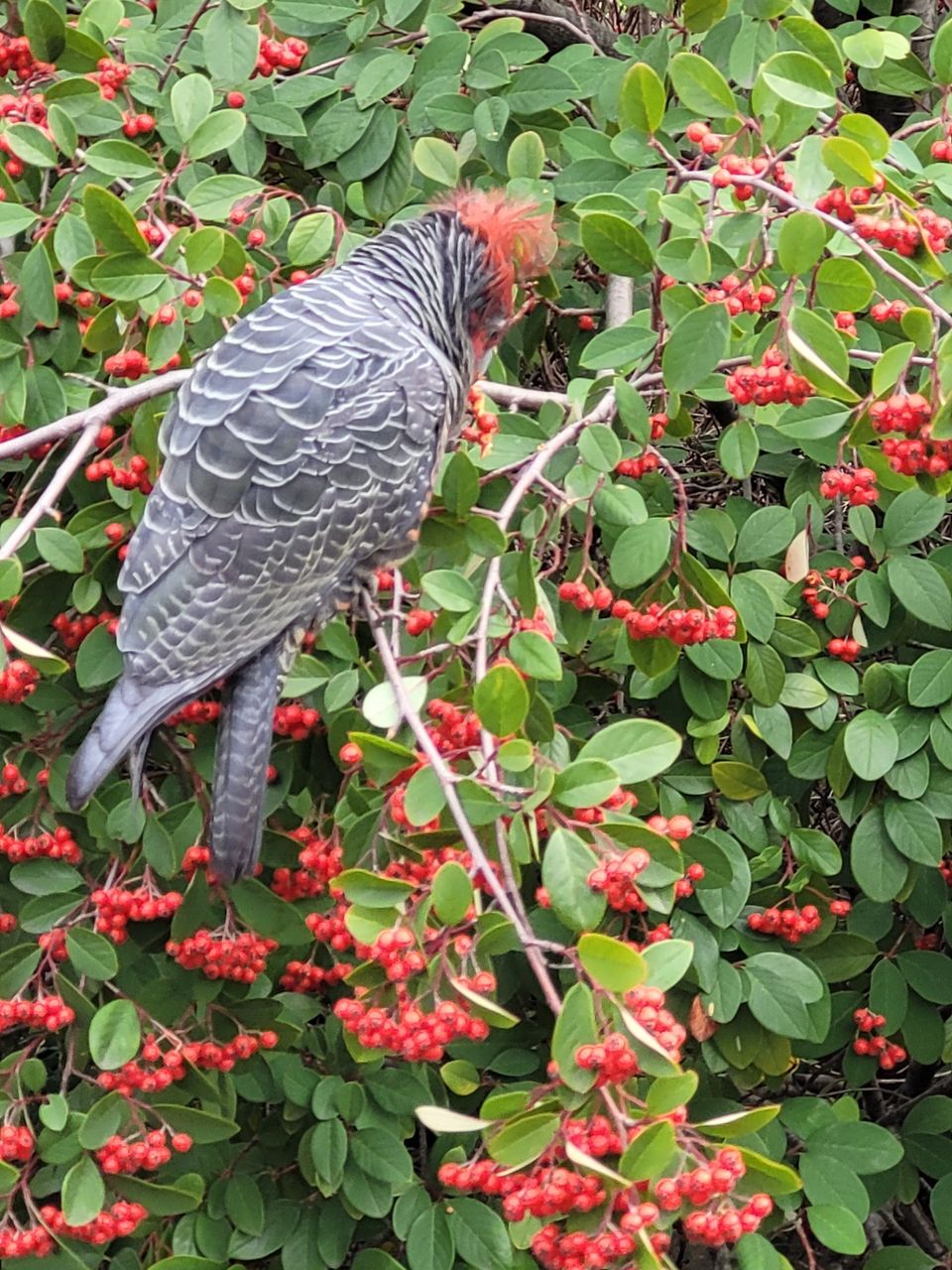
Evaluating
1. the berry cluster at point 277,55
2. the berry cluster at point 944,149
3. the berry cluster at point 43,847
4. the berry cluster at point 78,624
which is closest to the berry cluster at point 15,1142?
the berry cluster at point 43,847

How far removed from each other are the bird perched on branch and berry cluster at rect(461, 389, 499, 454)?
3 cm

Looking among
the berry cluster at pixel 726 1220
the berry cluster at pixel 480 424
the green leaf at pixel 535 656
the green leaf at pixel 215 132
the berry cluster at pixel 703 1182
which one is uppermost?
the green leaf at pixel 215 132

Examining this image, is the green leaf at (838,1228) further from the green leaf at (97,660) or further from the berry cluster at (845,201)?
the berry cluster at (845,201)

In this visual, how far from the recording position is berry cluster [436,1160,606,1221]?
1.03 meters

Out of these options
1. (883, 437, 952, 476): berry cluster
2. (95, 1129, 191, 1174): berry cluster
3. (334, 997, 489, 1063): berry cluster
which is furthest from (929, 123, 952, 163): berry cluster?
(95, 1129, 191, 1174): berry cluster

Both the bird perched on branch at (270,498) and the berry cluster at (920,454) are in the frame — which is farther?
the bird perched on branch at (270,498)

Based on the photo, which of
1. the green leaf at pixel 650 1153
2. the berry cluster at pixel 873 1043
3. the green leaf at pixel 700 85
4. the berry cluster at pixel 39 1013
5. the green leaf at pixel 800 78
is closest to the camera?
the green leaf at pixel 650 1153

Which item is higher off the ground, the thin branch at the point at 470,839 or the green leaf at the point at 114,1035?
the thin branch at the point at 470,839

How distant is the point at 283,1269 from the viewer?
6.21 feet

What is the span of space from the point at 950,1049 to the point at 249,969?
40.2 inches

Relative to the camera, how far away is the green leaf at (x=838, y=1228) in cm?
178

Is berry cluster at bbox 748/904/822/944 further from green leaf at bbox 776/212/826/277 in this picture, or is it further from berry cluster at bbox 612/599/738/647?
green leaf at bbox 776/212/826/277

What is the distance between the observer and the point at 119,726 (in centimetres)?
157

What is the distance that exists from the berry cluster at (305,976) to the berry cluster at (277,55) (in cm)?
120
